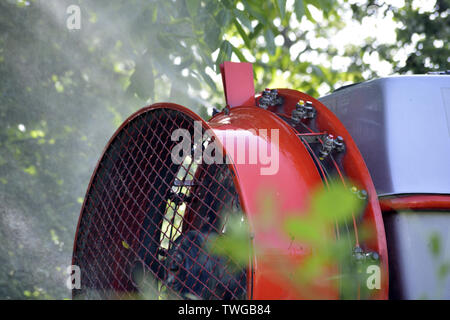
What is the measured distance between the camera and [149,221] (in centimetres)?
163

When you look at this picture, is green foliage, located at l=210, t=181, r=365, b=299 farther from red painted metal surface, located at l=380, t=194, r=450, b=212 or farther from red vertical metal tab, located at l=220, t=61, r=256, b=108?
red vertical metal tab, located at l=220, t=61, r=256, b=108

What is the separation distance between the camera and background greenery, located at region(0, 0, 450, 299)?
3.03 meters

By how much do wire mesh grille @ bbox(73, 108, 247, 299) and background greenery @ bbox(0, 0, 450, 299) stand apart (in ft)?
4.24

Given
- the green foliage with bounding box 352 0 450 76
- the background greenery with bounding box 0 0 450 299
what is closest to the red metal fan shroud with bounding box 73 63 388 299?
the background greenery with bounding box 0 0 450 299

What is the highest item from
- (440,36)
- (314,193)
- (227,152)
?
(440,36)

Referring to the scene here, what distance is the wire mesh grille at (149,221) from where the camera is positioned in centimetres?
142

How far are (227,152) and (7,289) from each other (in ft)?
11.0

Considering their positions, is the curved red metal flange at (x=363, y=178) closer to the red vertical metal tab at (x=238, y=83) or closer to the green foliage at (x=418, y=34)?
the red vertical metal tab at (x=238, y=83)

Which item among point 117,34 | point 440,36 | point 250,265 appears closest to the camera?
point 250,265

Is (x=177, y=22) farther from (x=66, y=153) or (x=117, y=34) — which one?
(x=66, y=153)

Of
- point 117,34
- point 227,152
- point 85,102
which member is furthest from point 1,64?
point 227,152

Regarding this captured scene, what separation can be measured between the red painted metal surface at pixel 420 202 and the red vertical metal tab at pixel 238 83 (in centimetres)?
61

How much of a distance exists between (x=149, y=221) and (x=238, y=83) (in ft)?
1.86

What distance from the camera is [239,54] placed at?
118 inches
